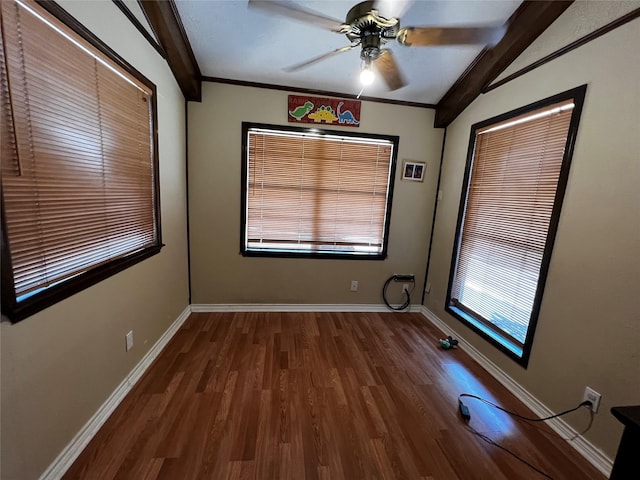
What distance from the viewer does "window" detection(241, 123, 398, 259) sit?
8.80 feet

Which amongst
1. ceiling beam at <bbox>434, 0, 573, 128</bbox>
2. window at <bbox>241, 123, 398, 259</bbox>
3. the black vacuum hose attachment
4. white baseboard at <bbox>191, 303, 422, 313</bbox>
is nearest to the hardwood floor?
white baseboard at <bbox>191, 303, 422, 313</bbox>

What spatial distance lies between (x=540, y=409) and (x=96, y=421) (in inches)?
107

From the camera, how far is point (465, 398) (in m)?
1.81

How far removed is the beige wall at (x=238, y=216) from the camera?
256 cm

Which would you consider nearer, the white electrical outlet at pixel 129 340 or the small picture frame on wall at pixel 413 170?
the white electrical outlet at pixel 129 340

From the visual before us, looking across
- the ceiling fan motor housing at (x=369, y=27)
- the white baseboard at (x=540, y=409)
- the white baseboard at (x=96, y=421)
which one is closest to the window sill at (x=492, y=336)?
the white baseboard at (x=540, y=409)

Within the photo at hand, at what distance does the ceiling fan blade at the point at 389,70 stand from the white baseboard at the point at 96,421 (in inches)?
109

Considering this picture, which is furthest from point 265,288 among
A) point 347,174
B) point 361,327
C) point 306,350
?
point 347,174

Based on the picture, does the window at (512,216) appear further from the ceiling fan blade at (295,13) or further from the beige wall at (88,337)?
the beige wall at (88,337)

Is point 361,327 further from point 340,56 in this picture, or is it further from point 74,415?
point 340,56

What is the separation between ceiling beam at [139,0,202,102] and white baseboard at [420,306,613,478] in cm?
346

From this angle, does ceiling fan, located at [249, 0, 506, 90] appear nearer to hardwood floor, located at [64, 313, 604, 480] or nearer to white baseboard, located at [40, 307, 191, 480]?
hardwood floor, located at [64, 313, 604, 480]

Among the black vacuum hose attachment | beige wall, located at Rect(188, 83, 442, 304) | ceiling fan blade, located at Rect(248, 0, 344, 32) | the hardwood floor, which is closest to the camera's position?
the hardwood floor

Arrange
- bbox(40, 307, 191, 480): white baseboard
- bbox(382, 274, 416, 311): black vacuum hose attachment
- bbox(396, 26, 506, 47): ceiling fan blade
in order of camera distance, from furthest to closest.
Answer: bbox(382, 274, 416, 311): black vacuum hose attachment → bbox(396, 26, 506, 47): ceiling fan blade → bbox(40, 307, 191, 480): white baseboard
